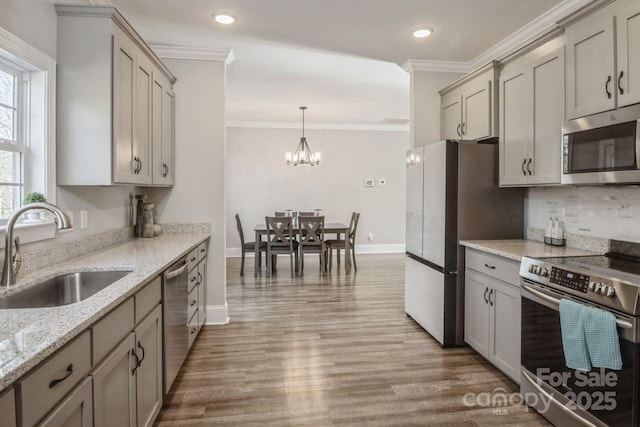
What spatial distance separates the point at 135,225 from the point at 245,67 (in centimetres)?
205

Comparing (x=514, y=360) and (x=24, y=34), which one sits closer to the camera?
(x=24, y=34)

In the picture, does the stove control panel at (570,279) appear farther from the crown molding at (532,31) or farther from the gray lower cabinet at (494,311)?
the crown molding at (532,31)

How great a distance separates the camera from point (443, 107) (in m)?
3.84

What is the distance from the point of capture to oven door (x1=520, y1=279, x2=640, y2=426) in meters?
1.61

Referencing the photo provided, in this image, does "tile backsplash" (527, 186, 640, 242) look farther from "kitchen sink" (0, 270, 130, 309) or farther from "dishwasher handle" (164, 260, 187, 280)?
"kitchen sink" (0, 270, 130, 309)

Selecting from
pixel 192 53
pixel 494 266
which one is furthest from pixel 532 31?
pixel 192 53

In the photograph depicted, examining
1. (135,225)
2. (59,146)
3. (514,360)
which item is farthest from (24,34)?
(514,360)

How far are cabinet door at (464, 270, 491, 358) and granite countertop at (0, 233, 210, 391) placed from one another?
7.07ft

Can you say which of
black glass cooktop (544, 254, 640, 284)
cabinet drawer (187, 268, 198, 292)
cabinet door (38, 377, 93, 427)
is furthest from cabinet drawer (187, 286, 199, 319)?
black glass cooktop (544, 254, 640, 284)

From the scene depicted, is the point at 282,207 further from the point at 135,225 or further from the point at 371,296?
the point at 135,225

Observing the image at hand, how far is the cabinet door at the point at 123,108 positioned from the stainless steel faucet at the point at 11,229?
27.7 inches

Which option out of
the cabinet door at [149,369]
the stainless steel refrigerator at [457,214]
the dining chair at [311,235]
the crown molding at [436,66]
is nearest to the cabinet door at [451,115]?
the crown molding at [436,66]

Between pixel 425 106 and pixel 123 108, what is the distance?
2821mm

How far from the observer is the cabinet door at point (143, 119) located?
257 centimetres
